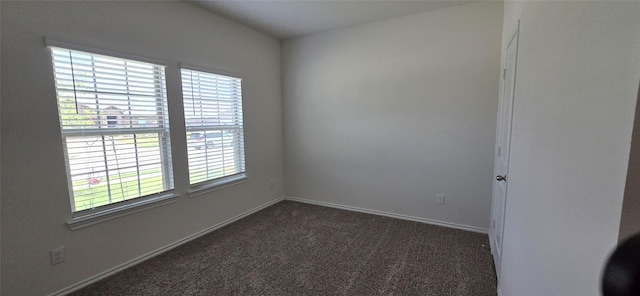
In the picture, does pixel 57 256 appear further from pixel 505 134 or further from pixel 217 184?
pixel 505 134

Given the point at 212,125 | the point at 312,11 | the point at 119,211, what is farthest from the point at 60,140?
the point at 312,11

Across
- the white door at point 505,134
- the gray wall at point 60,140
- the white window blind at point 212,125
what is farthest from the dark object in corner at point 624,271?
the white window blind at point 212,125

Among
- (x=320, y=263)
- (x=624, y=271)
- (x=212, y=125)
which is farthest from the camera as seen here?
(x=212, y=125)

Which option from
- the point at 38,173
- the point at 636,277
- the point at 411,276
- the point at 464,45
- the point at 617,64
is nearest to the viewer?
the point at 636,277

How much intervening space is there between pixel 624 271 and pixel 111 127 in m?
2.90

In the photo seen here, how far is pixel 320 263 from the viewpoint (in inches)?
95.0

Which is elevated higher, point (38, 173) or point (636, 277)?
point (636, 277)

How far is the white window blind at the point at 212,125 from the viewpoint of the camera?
9.59 feet

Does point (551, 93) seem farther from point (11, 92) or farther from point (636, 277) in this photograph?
point (11, 92)

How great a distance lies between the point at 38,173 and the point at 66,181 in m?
0.17

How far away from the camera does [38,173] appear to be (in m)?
1.88

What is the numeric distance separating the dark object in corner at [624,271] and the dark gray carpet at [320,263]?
2.02m

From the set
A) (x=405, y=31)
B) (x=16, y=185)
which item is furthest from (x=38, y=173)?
(x=405, y=31)

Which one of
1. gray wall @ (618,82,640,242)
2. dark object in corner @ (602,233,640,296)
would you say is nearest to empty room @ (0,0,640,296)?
gray wall @ (618,82,640,242)
